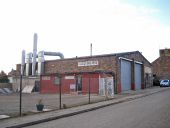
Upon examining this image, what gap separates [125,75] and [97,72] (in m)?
8.49

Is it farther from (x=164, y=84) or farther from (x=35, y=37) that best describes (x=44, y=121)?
(x=164, y=84)

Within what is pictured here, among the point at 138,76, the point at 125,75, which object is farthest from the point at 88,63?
the point at 138,76

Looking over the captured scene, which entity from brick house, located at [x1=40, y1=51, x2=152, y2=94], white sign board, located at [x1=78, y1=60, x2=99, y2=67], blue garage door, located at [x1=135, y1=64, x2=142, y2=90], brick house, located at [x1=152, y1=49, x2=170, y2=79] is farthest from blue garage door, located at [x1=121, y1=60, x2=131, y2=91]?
brick house, located at [x1=152, y1=49, x2=170, y2=79]

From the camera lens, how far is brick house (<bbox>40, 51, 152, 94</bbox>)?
37.8 m

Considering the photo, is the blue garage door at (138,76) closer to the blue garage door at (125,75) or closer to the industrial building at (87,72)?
the industrial building at (87,72)

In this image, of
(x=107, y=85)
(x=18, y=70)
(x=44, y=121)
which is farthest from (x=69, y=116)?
(x=18, y=70)

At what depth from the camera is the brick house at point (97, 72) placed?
37.8 m

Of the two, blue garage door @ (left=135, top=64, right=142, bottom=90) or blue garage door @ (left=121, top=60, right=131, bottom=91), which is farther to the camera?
blue garage door @ (left=135, top=64, right=142, bottom=90)

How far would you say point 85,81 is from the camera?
37.6m

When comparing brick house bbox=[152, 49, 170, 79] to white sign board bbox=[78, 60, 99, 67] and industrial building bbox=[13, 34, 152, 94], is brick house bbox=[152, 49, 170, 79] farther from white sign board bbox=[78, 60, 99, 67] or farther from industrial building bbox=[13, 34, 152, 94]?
white sign board bbox=[78, 60, 99, 67]

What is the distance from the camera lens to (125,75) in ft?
146

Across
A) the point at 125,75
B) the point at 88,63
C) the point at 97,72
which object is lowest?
the point at 125,75

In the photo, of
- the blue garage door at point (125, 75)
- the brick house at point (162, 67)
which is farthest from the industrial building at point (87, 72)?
the brick house at point (162, 67)

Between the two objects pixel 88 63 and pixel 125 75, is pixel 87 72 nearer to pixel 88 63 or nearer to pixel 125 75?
pixel 88 63
